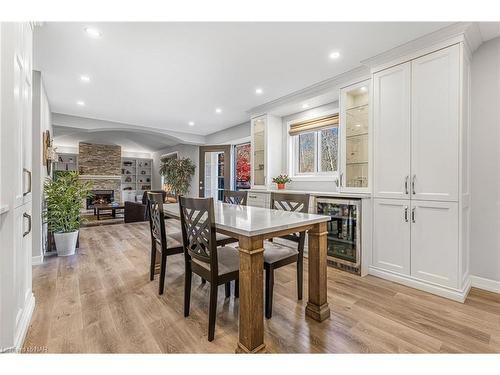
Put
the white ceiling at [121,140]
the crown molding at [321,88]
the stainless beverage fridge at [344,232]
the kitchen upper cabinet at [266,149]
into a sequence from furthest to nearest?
the white ceiling at [121,140]
the kitchen upper cabinet at [266,149]
the crown molding at [321,88]
the stainless beverage fridge at [344,232]

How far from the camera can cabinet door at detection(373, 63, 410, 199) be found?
2486 millimetres

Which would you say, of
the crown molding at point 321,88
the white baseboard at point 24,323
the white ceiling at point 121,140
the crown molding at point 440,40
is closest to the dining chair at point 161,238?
the white baseboard at point 24,323

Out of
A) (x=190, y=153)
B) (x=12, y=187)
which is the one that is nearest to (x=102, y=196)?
(x=190, y=153)

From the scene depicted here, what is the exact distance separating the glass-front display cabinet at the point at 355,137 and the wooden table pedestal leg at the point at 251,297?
A: 6.64ft

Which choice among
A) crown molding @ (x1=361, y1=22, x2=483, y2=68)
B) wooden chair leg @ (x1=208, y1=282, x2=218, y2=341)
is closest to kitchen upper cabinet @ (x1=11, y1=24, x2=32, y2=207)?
wooden chair leg @ (x1=208, y1=282, x2=218, y2=341)

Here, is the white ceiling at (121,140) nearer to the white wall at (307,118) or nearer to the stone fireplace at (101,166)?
the stone fireplace at (101,166)

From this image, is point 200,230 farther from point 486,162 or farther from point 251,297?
point 486,162

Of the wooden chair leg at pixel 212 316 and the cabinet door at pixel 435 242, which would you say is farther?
the cabinet door at pixel 435 242

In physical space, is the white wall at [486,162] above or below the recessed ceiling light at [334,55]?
below

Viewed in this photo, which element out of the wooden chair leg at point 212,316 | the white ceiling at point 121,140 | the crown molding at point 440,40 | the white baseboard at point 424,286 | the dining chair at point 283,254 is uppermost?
the white ceiling at point 121,140

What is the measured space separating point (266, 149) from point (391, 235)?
2.46m

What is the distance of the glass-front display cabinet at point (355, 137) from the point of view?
293 centimetres

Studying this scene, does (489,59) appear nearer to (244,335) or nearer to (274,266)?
(274,266)

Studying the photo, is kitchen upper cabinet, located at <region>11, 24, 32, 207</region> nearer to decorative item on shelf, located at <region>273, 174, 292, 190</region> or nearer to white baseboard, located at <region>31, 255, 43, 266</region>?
white baseboard, located at <region>31, 255, 43, 266</region>
